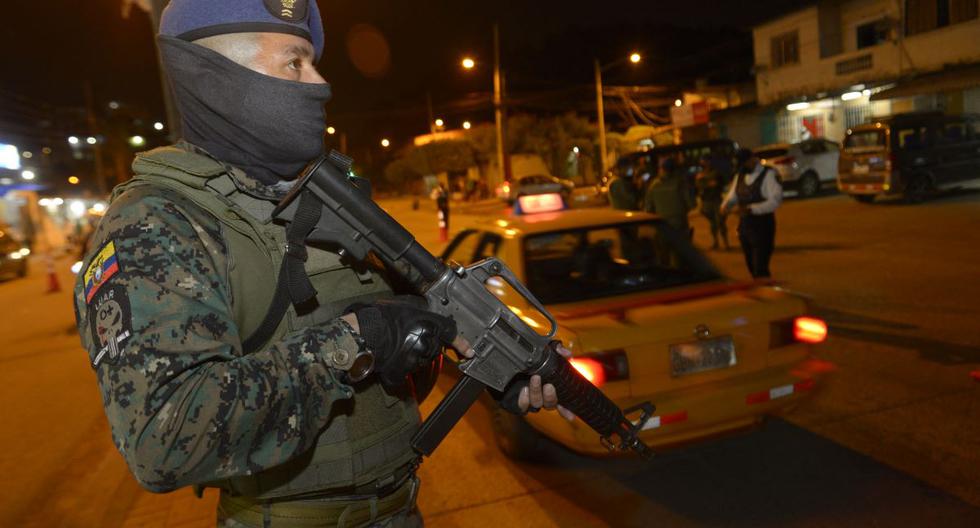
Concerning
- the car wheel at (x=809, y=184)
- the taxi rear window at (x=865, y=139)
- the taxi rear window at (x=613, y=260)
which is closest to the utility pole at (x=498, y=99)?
the car wheel at (x=809, y=184)

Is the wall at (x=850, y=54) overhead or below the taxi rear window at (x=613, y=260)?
overhead

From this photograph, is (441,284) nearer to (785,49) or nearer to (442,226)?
(442,226)

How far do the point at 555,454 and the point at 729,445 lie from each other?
1.05 meters

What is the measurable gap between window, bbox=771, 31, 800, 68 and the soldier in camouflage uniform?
30.0 meters

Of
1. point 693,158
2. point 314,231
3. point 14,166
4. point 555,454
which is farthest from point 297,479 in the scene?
point 14,166

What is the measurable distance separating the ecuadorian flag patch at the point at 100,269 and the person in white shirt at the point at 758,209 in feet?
23.7

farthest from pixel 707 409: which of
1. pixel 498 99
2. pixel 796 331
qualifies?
pixel 498 99

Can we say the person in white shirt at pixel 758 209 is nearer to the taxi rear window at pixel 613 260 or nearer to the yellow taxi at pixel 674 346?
the taxi rear window at pixel 613 260

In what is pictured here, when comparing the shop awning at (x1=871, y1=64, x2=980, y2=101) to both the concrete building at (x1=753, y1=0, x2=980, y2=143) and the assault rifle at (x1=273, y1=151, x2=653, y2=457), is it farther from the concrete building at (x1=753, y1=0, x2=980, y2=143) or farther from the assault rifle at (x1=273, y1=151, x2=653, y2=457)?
the assault rifle at (x1=273, y1=151, x2=653, y2=457)

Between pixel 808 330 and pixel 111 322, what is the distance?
360cm

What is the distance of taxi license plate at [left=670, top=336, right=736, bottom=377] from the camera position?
3564 mm

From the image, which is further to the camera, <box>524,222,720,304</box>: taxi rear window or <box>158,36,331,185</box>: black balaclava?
<box>524,222,720,304</box>: taxi rear window

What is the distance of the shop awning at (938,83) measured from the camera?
19719mm

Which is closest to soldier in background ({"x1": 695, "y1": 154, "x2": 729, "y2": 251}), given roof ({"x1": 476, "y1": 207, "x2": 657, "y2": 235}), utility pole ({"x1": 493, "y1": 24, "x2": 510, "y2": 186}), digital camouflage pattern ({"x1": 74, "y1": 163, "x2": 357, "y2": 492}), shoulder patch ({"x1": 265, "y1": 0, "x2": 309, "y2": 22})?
roof ({"x1": 476, "y1": 207, "x2": 657, "y2": 235})
